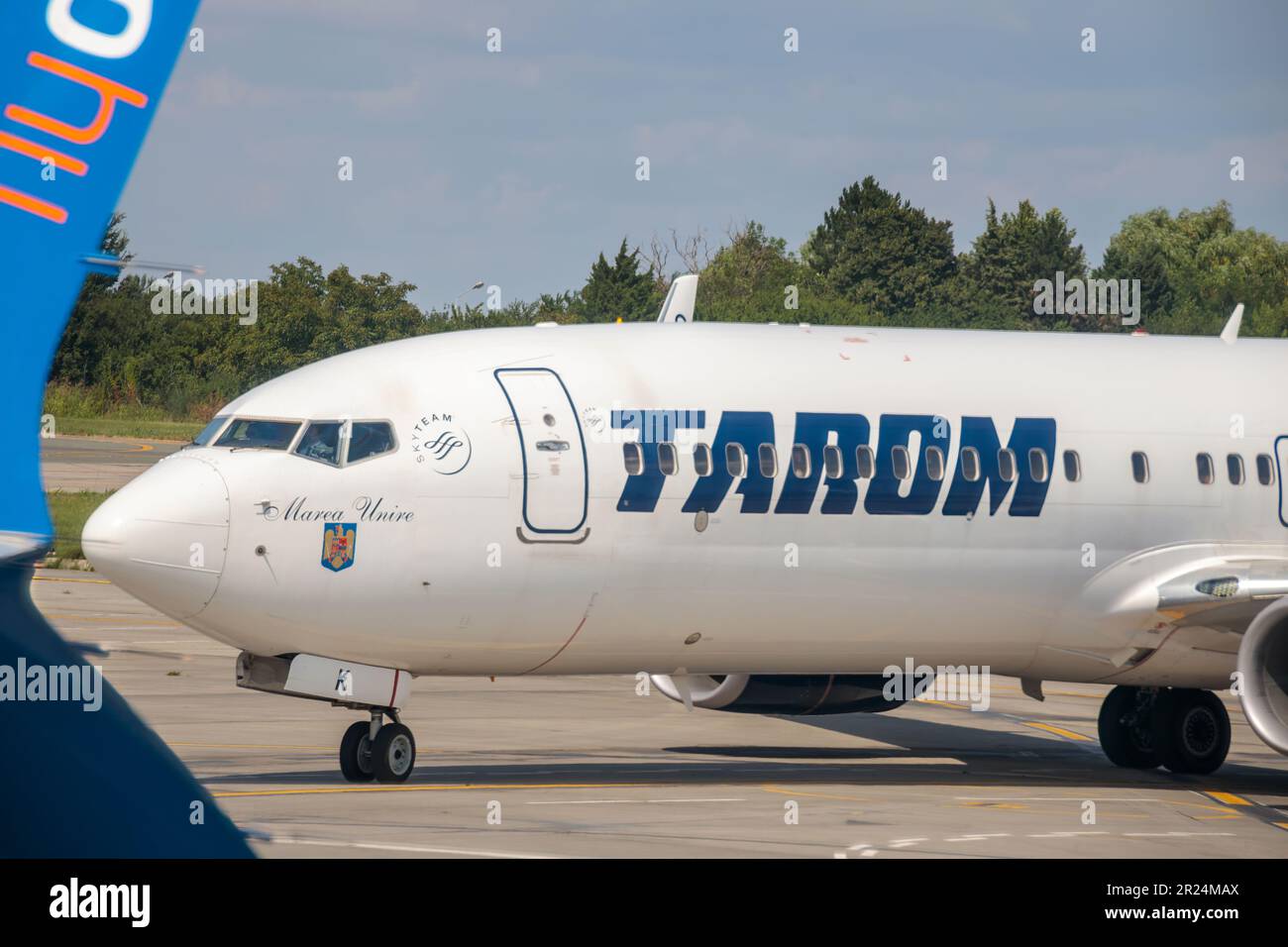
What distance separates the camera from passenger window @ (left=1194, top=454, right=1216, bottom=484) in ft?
66.7

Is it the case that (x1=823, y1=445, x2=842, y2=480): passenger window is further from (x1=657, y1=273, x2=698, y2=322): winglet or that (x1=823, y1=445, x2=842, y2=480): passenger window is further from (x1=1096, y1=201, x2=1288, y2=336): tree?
(x1=1096, y1=201, x2=1288, y2=336): tree

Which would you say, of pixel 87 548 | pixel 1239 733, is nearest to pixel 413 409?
pixel 87 548

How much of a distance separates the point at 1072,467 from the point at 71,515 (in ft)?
109

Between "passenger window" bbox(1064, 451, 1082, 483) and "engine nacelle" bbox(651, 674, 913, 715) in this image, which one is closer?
"passenger window" bbox(1064, 451, 1082, 483)

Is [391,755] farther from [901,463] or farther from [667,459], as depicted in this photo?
[901,463]

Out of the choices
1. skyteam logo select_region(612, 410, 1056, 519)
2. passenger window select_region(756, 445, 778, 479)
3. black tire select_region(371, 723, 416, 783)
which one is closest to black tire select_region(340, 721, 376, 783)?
black tire select_region(371, 723, 416, 783)

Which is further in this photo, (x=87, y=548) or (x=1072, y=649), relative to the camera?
(x=1072, y=649)

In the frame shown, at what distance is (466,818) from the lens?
15.4 meters

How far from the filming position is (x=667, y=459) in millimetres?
17891

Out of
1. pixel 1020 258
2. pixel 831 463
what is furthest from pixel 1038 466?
pixel 1020 258

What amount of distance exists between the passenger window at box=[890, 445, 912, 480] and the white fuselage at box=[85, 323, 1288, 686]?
0.26 ft
